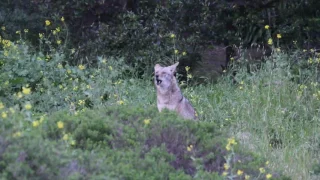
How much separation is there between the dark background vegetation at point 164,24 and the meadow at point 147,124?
14.7 inches

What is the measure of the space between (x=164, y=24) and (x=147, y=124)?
6.42m

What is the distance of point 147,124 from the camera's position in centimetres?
530

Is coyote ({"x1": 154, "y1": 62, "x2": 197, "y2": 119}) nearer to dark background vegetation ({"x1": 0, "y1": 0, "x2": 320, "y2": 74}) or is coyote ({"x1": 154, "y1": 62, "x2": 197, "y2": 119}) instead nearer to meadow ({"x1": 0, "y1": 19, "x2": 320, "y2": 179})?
meadow ({"x1": 0, "y1": 19, "x2": 320, "y2": 179})

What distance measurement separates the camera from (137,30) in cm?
1141

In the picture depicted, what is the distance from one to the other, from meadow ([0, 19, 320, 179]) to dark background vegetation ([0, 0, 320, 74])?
0.37 m

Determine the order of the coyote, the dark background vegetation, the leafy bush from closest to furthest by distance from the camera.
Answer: the leafy bush < the coyote < the dark background vegetation

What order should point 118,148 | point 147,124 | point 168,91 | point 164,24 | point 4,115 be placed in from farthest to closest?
1. point 164,24
2. point 168,91
3. point 147,124
4. point 118,148
5. point 4,115

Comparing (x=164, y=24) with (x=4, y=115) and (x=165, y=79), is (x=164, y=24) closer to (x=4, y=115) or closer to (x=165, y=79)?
(x=165, y=79)

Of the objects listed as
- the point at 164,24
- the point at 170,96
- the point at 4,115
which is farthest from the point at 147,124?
the point at 164,24

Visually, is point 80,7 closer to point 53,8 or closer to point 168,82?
point 53,8

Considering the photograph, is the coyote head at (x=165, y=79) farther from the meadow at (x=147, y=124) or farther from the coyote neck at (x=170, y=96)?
the meadow at (x=147, y=124)

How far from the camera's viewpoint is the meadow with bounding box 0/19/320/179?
4348 mm

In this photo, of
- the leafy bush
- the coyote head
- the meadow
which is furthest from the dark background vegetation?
the leafy bush

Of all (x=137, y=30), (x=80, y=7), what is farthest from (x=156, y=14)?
(x=80, y=7)
